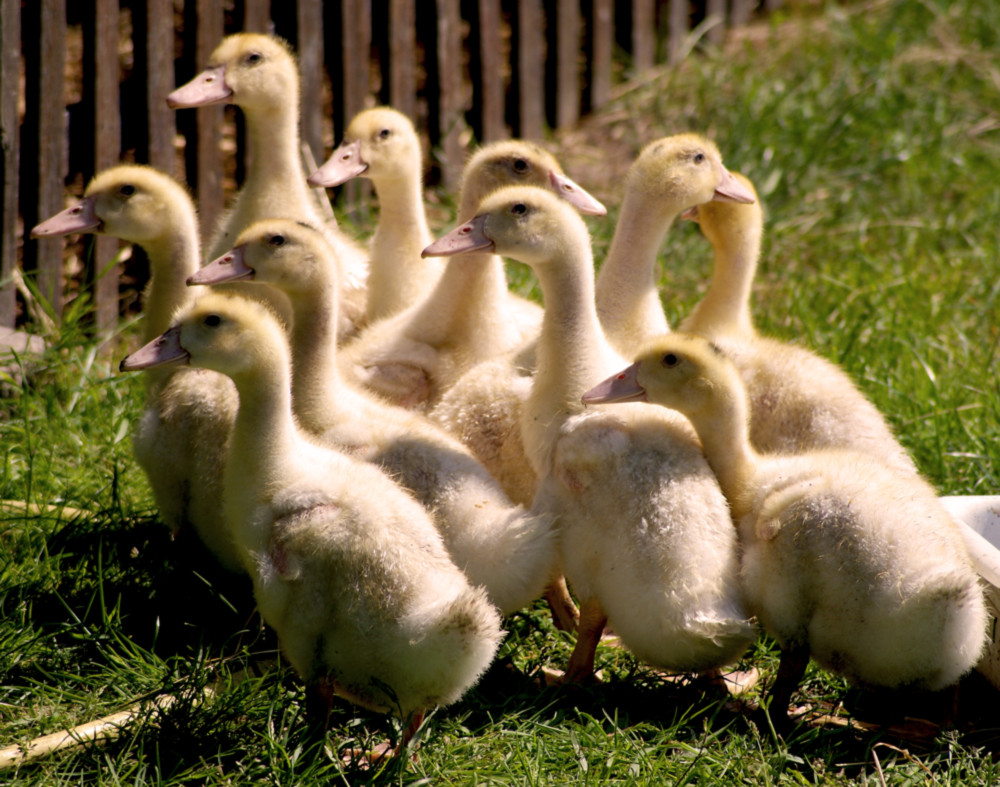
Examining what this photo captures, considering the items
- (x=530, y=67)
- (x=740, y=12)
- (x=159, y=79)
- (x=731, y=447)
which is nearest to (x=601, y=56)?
(x=530, y=67)

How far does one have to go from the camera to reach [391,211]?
5492 millimetres

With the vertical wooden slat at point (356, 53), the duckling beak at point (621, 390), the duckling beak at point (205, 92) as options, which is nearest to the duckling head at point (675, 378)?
the duckling beak at point (621, 390)

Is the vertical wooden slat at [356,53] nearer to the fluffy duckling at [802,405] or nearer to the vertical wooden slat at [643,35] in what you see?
the vertical wooden slat at [643,35]

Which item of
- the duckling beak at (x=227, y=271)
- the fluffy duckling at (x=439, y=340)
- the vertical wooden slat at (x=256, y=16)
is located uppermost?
the vertical wooden slat at (x=256, y=16)

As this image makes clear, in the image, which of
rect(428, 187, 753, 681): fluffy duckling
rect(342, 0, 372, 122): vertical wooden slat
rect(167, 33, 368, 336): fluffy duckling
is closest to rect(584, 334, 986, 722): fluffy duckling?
rect(428, 187, 753, 681): fluffy duckling

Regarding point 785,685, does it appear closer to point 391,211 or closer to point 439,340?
point 439,340

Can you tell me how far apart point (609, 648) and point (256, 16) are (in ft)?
14.0

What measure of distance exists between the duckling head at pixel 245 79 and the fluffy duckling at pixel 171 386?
0.54 meters

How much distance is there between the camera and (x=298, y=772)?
3.64 m

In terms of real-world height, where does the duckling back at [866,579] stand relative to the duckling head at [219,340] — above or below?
below

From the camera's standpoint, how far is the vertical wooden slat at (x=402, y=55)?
7.73m

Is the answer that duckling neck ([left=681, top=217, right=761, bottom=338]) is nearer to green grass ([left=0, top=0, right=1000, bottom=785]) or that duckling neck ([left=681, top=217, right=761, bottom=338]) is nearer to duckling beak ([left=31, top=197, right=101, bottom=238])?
green grass ([left=0, top=0, right=1000, bottom=785])

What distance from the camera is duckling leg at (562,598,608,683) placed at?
4.15 meters

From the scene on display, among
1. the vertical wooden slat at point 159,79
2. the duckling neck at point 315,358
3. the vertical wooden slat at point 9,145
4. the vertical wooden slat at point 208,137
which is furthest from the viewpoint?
the vertical wooden slat at point 208,137
